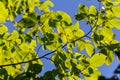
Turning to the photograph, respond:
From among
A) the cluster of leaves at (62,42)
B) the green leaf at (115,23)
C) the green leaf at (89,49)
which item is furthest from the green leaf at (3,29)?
the green leaf at (115,23)

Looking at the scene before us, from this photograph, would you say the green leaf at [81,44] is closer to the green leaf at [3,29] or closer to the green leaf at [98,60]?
the green leaf at [98,60]

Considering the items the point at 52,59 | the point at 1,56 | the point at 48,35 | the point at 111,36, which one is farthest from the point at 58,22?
the point at 1,56

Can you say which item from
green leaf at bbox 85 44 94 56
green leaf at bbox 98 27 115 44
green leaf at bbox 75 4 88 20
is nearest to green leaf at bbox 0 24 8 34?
green leaf at bbox 75 4 88 20

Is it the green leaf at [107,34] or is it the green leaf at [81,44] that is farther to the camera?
the green leaf at [81,44]

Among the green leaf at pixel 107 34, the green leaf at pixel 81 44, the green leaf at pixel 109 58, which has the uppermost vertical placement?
the green leaf at pixel 107 34

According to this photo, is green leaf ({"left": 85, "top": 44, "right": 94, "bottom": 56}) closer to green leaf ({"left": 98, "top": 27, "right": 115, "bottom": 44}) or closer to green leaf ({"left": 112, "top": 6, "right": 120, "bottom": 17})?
green leaf ({"left": 98, "top": 27, "right": 115, "bottom": 44})

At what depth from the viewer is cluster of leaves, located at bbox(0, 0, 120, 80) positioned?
296 centimetres

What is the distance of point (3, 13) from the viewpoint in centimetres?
324

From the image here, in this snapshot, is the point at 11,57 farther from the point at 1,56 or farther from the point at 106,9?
the point at 106,9

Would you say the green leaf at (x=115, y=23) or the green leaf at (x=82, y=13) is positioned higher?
the green leaf at (x=82, y=13)

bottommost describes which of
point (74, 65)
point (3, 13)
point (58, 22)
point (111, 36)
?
point (74, 65)

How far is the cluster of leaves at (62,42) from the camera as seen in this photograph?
296 cm


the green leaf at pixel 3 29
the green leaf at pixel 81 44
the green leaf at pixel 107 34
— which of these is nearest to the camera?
the green leaf at pixel 107 34

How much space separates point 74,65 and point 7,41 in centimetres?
115
